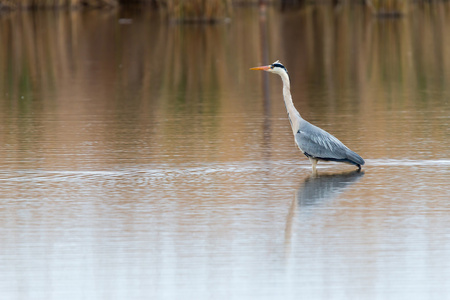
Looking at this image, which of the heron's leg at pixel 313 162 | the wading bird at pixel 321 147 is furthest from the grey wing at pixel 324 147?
the heron's leg at pixel 313 162

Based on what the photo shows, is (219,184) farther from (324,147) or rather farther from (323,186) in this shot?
(324,147)

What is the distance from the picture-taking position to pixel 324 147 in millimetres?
9117

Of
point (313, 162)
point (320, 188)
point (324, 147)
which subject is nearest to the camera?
point (320, 188)

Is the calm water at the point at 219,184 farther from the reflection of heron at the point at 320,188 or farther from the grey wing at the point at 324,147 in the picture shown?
the grey wing at the point at 324,147

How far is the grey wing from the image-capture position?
9.09 metres

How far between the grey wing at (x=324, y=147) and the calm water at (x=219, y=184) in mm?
164

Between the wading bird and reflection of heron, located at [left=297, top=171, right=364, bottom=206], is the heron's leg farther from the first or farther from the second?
reflection of heron, located at [left=297, top=171, right=364, bottom=206]

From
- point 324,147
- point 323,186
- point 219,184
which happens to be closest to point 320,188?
point 323,186

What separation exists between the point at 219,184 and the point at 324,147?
1059 mm

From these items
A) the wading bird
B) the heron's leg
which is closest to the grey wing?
the wading bird

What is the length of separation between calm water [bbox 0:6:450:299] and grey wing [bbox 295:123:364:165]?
0.54 ft

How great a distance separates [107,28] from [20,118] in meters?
17.6

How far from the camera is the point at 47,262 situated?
6.24 m

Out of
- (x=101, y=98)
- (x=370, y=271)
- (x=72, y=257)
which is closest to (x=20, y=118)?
(x=101, y=98)
